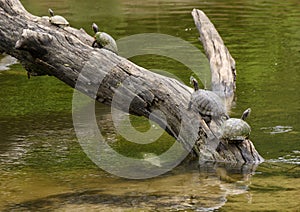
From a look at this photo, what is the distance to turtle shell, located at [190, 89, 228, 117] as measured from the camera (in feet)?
22.4

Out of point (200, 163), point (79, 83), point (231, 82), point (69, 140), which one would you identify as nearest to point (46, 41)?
point (79, 83)

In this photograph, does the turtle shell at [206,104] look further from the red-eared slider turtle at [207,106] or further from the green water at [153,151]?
the green water at [153,151]

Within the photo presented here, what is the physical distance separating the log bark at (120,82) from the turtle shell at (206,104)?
0.07m

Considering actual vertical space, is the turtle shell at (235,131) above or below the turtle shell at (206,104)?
below

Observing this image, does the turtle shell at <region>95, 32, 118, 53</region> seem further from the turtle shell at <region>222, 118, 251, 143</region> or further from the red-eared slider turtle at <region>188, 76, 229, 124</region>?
the turtle shell at <region>222, 118, 251, 143</region>

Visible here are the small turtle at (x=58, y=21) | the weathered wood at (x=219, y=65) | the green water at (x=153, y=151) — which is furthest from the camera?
the weathered wood at (x=219, y=65)

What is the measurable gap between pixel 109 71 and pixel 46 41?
657 mm

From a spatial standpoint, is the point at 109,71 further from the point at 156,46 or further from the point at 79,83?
the point at 156,46

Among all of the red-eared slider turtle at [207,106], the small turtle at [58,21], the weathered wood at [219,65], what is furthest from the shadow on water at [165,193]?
the weathered wood at [219,65]

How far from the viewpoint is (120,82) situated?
704 cm

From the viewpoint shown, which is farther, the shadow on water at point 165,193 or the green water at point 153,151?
the green water at point 153,151

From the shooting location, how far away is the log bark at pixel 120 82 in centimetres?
687

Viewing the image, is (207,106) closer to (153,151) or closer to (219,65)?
(153,151)

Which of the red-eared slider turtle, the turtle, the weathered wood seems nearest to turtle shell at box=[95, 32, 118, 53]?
the turtle
